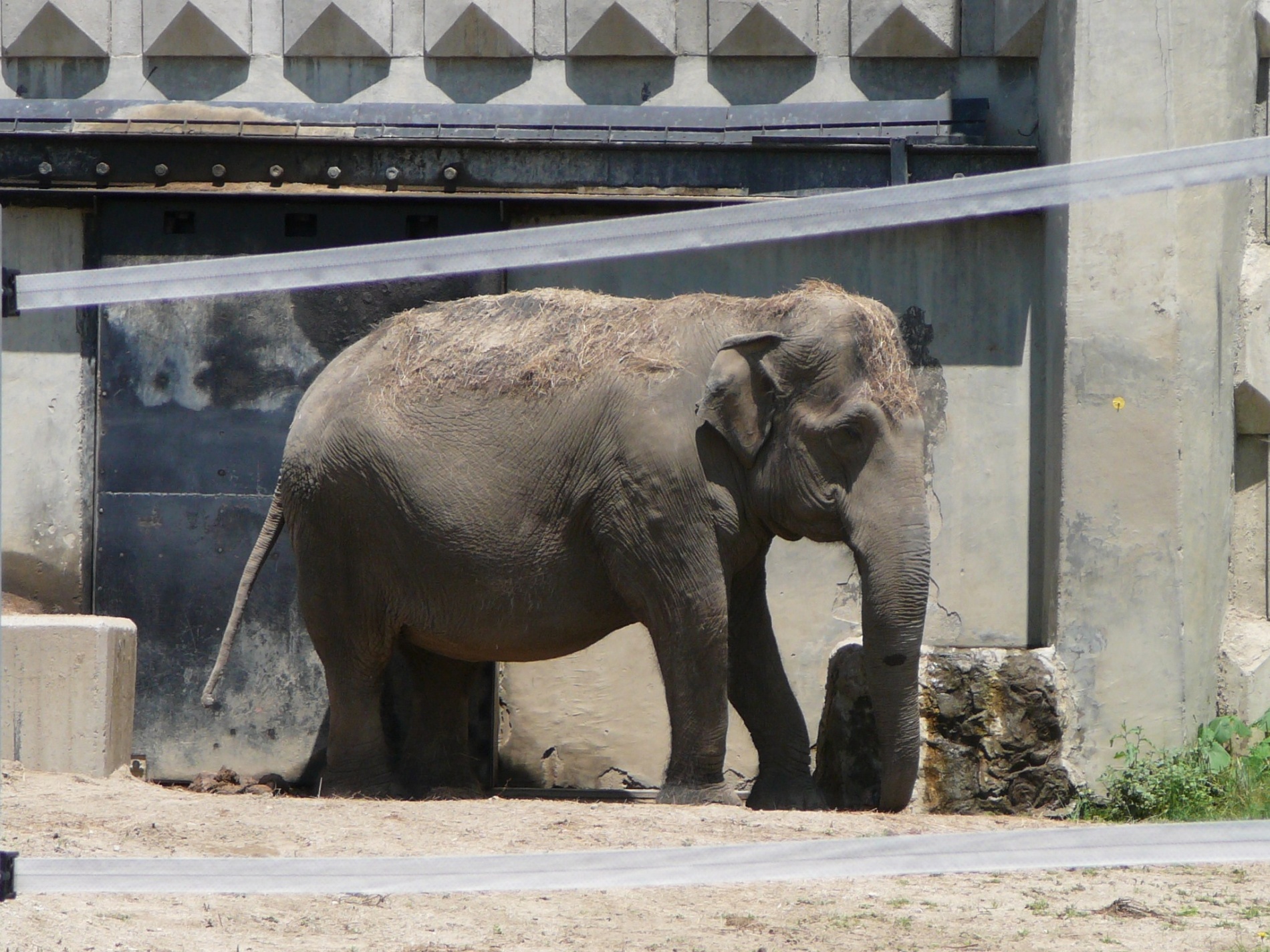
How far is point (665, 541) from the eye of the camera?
6.96 meters

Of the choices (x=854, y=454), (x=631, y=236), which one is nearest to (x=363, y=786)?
(x=854, y=454)

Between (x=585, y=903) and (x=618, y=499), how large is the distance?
91.9 inches

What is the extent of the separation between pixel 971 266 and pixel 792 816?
365cm

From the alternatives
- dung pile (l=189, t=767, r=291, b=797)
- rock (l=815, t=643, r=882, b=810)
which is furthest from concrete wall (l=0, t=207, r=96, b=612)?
rock (l=815, t=643, r=882, b=810)

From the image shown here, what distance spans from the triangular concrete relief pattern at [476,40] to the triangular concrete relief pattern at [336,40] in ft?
1.06

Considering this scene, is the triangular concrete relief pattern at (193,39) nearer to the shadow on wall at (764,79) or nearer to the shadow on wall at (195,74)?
the shadow on wall at (195,74)

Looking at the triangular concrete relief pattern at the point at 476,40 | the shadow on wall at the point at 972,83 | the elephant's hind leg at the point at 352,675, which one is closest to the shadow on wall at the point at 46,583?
the elephant's hind leg at the point at 352,675

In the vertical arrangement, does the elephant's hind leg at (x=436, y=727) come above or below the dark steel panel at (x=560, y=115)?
below

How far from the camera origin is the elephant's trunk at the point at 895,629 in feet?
22.2

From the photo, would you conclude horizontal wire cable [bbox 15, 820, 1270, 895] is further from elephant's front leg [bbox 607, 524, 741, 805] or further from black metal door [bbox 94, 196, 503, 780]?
black metal door [bbox 94, 196, 503, 780]

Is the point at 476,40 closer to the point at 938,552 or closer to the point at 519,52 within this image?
the point at 519,52

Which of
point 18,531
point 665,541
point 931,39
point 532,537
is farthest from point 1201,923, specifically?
point 18,531

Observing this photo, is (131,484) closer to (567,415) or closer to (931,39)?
(567,415)

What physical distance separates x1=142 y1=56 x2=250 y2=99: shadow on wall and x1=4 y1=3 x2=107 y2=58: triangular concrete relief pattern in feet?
1.02
